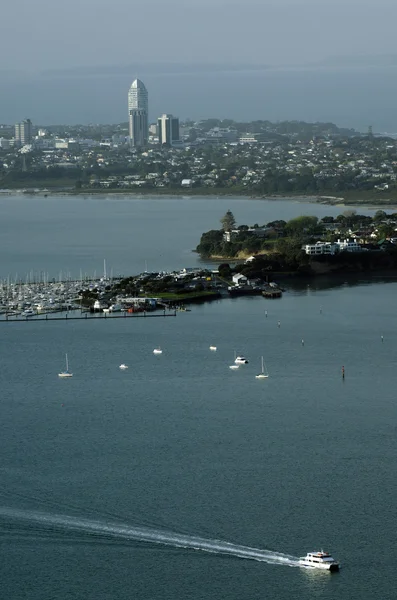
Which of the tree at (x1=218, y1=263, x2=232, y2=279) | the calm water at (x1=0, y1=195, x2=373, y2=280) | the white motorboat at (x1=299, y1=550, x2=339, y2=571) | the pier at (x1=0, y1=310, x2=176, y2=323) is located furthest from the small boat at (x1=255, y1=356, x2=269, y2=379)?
the calm water at (x1=0, y1=195, x2=373, y2=280)

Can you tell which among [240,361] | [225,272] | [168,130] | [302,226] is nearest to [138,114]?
→ [168,130]

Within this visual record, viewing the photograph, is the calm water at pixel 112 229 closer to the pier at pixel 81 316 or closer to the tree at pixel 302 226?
the tree at pixel 302 226

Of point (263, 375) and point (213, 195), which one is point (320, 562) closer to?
point (263, 375)

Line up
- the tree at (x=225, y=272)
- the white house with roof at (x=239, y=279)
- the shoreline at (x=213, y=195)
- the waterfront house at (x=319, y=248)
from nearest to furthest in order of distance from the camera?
1. the white house with roof at (x=239, y=279)
2. the tree at (x=225, y=272)
3. the waterfront house at (x=319, y=248)
4. the shoreline at (x=213, y=195)

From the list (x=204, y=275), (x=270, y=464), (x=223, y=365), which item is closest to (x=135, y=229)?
(x=204, y=275)

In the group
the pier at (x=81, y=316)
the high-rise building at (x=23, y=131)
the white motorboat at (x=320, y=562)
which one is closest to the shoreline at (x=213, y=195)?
the pier at (x=81, y=316)

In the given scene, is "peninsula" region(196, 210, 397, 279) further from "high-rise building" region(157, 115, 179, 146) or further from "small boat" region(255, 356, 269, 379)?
"high-rise building" region(157, 115, 179, 146)

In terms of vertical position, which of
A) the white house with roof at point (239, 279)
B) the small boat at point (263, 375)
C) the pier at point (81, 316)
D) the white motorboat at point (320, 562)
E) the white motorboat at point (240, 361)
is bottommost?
the white motorboat at point (320, 562)
